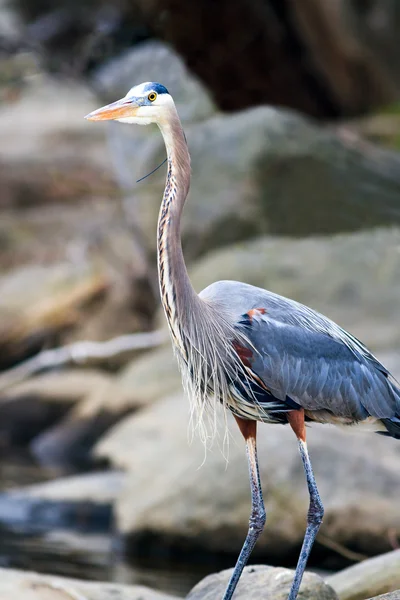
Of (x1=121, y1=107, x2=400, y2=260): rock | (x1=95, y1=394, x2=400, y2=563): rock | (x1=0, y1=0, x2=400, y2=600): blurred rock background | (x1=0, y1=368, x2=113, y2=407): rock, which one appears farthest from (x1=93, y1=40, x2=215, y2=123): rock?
(x1=95, y1=394, x2=400, y2=563): rock

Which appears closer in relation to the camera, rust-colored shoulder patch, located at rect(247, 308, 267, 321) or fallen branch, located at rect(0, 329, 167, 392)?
rust-colored shoulder patch, located at rect(247, 308, 267, 321)

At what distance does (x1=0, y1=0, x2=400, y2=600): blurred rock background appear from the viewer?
21.9 feet

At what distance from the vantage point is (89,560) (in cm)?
691

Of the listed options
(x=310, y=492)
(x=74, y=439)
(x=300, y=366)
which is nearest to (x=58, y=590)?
(x=310, y=492)

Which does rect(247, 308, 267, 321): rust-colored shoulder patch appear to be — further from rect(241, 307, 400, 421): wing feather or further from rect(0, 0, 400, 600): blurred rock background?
rect(0, 0, 400, 600): blurred rock background

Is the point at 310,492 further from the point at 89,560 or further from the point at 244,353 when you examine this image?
the point at 89,560

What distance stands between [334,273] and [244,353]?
5.42 metres

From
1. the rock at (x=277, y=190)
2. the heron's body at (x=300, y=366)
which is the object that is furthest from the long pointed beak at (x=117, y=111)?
the rock at (x=277, y=190)

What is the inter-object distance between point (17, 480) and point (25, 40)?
9.31m

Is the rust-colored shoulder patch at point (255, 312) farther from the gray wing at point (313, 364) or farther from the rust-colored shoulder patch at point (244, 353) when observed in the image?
the rust-colored shoulder patch at point (244, 353)

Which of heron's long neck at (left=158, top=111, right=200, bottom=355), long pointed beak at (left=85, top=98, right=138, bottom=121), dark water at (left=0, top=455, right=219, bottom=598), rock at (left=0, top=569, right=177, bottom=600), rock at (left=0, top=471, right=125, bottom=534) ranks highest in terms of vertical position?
long pointed beak at (left=85, top=98, right=138, bottom=121)

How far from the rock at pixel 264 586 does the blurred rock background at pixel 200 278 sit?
1.66 m

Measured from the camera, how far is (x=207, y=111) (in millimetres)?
11906

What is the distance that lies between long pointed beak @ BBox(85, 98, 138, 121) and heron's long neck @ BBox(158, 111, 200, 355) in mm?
142
